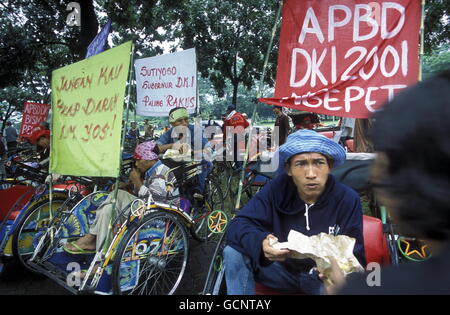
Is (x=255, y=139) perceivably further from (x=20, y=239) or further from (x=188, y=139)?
(x=20, y=239)

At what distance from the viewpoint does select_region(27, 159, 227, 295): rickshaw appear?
236 cm

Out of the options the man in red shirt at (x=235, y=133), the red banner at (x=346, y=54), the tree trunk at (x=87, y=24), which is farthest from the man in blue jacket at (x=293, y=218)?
the tree trunk at (x=87, y=24)

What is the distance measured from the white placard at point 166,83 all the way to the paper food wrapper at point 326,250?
4.19 meters

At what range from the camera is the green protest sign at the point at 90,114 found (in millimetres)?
2244

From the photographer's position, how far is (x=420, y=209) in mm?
732

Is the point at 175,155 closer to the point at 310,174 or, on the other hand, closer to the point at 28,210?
the point at 28,210

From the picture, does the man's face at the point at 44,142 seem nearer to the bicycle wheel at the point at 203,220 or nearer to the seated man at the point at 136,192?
the seated man at the point at 136,192

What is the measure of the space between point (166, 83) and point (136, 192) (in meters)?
3.25

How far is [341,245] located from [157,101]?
16.6ft

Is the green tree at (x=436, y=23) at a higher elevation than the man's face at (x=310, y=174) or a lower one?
higher

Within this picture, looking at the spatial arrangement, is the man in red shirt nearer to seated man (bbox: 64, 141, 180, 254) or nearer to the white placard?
the white placard

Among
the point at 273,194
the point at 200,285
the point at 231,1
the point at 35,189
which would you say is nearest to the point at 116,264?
the point at 200,285

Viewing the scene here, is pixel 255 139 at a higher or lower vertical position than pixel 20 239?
higher

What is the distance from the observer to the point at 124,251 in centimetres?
238
